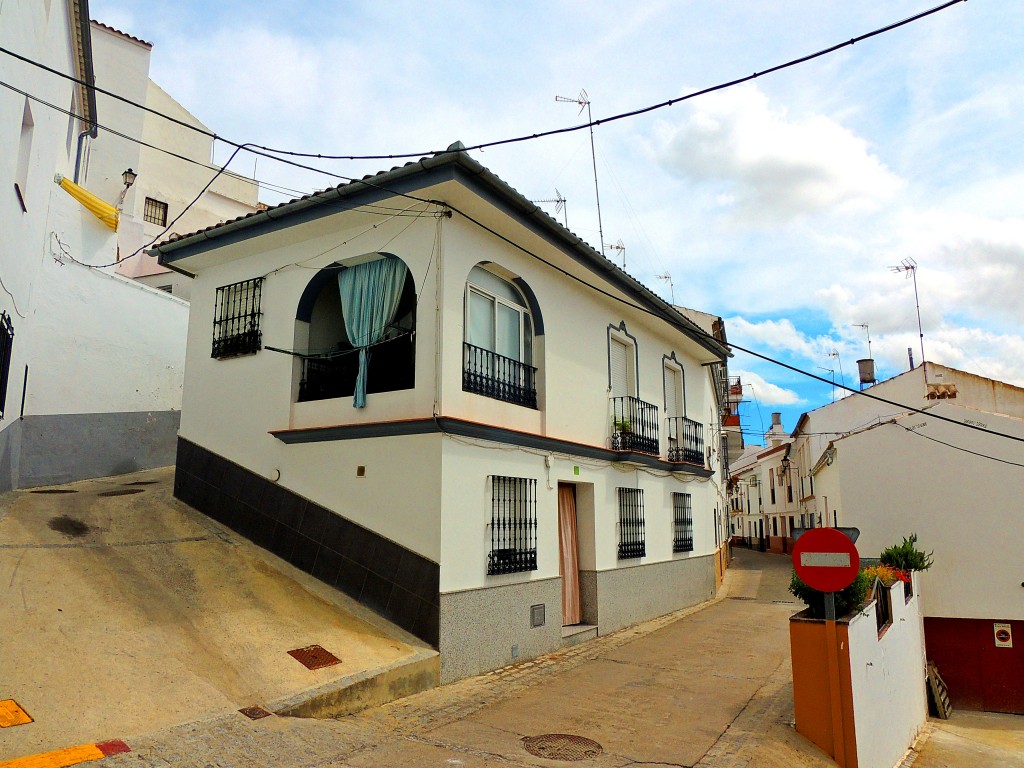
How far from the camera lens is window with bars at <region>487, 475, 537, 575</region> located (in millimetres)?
9109

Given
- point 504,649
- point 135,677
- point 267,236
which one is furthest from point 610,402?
point 135,677

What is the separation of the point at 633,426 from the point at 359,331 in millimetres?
5925

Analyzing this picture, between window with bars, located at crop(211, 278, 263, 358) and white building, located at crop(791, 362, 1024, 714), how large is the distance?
14575 millimetres

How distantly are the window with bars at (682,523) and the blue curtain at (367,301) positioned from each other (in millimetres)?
8684

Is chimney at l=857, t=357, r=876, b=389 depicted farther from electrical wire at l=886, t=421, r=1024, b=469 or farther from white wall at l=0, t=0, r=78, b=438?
white wall at l=0, t=0, r=78, b=438

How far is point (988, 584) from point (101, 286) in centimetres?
2125

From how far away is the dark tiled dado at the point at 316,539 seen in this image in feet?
27.0

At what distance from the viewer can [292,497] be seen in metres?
9.70

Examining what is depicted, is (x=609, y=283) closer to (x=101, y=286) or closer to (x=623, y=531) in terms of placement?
(x=623, y=531)

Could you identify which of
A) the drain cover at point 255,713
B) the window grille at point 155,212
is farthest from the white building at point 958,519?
the window grille at point 155,212

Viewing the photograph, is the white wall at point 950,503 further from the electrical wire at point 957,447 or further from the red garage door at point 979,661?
the red garage door at point 979,661

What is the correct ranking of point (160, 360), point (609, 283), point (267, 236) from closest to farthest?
point (267, 236) < point (609, 283) < point (160, 360)

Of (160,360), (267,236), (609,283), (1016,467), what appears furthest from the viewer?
(1016,467)

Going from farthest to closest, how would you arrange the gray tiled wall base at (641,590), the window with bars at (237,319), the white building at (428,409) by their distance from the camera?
the gray tiled wall base at (641,590) → the window with bars at (237,319) → the white building at (428,409)
